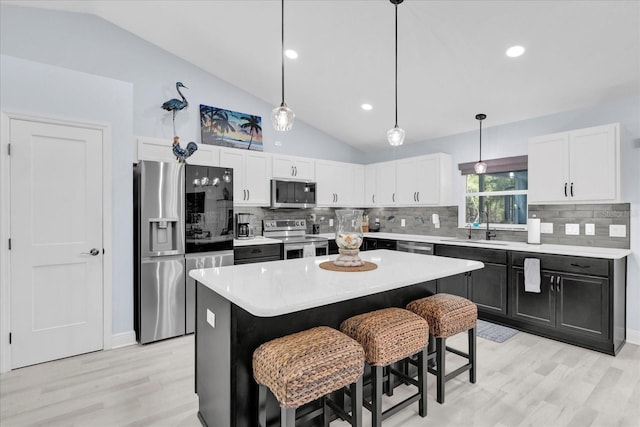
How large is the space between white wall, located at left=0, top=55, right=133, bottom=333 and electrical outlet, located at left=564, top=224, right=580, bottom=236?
4.80 metres

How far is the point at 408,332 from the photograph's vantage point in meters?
1.91

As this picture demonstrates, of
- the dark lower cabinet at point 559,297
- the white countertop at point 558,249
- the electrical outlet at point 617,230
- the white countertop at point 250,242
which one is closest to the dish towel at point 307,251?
the white countertop at point 250,242

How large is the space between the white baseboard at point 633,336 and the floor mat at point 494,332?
3.30 ft

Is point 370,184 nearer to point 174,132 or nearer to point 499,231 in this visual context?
point 499,231

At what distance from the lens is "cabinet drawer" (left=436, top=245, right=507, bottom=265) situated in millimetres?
3684

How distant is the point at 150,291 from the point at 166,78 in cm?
258

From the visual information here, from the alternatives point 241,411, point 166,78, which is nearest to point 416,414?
point 241,411

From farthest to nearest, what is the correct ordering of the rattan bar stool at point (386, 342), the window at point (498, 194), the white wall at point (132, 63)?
the window at point (498, 194), the white wall at point (132, 63), the rattan bar stool at point (386, 342)

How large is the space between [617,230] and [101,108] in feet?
17.7

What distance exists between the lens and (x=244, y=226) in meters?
4.50

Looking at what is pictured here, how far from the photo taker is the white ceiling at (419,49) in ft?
8.41

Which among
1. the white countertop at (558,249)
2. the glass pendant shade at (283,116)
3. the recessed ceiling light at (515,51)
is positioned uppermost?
the recessed ceiling light at (515,51)

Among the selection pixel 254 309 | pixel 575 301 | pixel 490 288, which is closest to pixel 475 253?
pixel 490 288

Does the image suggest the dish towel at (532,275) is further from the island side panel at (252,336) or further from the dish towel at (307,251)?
the dish towel at (307,251)
